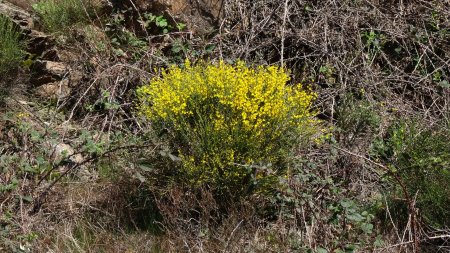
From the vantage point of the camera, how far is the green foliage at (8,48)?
15.3ft

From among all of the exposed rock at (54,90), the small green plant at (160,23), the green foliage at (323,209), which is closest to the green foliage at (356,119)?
the green foliage at (323,209)

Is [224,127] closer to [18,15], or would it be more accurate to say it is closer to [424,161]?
[424,161]

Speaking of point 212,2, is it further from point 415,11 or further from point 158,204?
point 158,204

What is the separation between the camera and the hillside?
12.2 ft

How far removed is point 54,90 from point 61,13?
614 millimetres

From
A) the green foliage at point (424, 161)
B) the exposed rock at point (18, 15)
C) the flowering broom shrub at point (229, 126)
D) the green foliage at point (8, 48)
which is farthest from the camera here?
the exposed rock at point (18, 15)

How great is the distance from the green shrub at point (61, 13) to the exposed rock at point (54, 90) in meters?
0.43

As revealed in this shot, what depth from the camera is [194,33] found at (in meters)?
5.27

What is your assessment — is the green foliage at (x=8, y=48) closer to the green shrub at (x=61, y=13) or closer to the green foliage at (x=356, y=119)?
the green shrub at (x=61, y=13)

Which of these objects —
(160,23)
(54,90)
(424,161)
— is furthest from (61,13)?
(424,161)

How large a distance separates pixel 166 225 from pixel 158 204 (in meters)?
0.16

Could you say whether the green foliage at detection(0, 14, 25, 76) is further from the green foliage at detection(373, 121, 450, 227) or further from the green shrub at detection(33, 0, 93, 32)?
the green foliage at detection(373, 121, 450, 227)

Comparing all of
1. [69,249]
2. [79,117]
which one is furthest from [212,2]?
[69,249]

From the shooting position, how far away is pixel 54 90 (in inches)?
196
